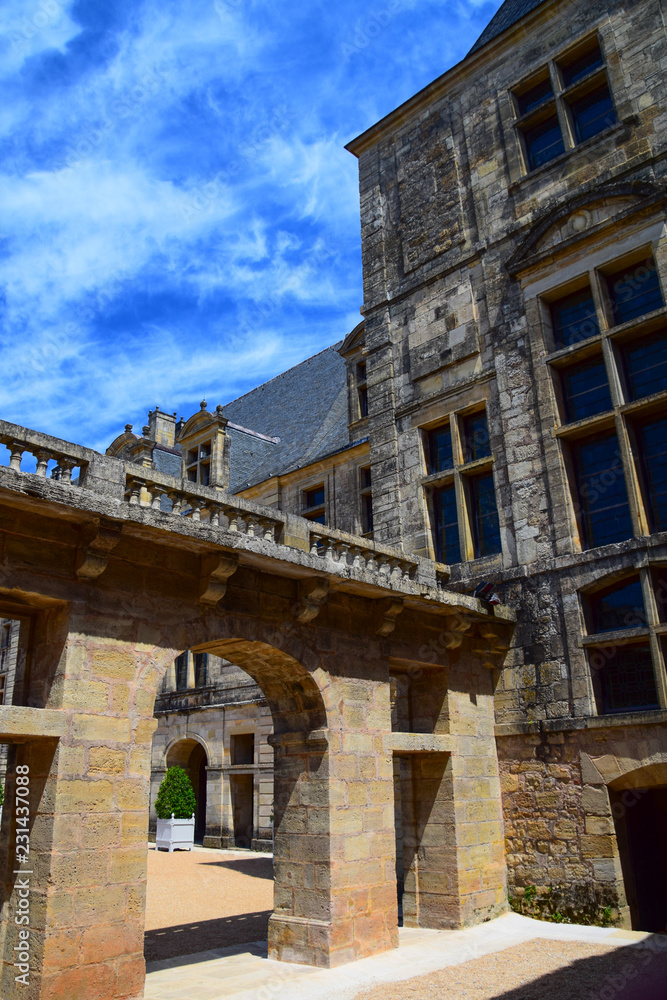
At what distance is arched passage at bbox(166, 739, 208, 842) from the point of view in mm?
19422

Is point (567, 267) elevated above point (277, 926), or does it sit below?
above

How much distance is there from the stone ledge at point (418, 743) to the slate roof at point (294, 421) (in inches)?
323

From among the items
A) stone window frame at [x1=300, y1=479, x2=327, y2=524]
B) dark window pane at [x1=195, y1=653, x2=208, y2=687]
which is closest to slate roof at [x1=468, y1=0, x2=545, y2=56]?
stone window frame at [x1=300, y1=479, x2=327, y2=524]

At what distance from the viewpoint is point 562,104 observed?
10305mm

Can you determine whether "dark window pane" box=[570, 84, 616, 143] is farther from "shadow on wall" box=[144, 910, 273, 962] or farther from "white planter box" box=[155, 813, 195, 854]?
"white planter box" box=[155, 813, 195, 854]

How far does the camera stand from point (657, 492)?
852cm

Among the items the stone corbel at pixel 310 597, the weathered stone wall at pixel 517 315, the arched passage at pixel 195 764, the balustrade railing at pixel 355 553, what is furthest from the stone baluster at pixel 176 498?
the arched passage at pixel 195 764

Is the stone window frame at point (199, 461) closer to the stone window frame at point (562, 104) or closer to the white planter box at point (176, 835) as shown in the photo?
the white planter box at point (176, 835)

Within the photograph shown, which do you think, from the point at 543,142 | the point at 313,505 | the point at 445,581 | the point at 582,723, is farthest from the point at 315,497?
the point at 582,723

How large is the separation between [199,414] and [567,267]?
11.4 m

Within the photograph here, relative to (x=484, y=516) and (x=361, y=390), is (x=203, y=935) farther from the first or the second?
(x=361, y=390)

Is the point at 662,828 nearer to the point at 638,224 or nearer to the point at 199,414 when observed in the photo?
the point at 638,224

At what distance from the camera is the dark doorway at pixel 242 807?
17.7 meters

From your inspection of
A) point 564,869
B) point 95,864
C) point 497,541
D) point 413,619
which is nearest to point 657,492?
point 497,541
